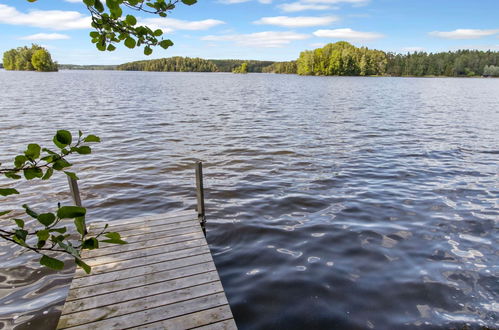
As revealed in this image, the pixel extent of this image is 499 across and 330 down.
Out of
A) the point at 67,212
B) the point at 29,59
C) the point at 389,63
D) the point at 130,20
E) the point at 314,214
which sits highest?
the point at 29,59

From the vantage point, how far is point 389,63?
165m

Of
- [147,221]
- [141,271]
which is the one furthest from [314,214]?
[141,271]

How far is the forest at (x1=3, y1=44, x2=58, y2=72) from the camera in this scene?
5098 inches

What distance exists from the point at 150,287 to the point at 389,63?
603 ft

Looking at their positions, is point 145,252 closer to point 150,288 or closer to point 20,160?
point 150,288

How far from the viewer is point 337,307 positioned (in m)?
5.43

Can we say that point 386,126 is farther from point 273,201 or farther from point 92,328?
point 92,328

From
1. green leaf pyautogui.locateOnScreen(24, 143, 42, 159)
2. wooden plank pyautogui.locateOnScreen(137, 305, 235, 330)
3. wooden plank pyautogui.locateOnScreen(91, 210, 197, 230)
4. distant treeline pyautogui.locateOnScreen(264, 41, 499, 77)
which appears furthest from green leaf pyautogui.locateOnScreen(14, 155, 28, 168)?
distant treeline pyautogui.locateOnScreen(264, 41, 499, 77)

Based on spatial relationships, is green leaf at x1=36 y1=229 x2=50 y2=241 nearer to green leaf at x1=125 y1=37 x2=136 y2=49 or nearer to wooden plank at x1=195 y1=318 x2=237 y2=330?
green leaf at x1=125 y1=37 x2=136 y2=49

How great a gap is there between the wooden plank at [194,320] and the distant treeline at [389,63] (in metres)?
141

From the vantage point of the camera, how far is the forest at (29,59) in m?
130

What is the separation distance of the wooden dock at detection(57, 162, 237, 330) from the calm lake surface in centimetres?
105

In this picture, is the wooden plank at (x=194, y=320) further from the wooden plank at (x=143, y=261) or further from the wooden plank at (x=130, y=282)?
the wooden plank at (x=143, y=261)

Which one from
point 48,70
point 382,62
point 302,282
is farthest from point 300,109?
point 48,70
